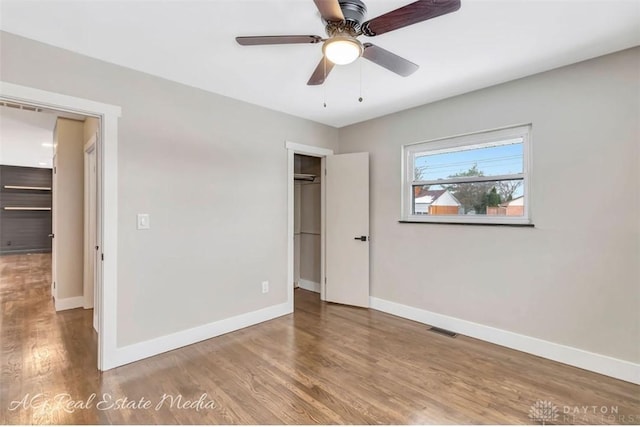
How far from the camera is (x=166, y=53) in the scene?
234 cm

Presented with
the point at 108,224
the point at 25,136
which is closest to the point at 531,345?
the point at 108,224

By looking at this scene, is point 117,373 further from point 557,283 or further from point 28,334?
point 557,283

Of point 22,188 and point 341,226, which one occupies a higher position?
point 22,188

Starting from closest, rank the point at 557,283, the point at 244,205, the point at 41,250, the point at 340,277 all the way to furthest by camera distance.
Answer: the point at 557,283, the point at 244,205, the point at 340,277, the point at 41,250

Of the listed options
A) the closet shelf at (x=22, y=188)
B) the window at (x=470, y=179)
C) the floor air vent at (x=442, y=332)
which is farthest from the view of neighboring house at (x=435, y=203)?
the closet shelf at (x=22, y=188)

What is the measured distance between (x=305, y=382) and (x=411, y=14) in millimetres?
2430

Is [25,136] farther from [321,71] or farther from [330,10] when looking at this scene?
[330,10]

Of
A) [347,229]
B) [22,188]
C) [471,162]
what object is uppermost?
[22,188]

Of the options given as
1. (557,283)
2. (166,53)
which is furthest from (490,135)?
(166,53)

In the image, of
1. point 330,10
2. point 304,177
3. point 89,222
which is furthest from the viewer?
point 304,177

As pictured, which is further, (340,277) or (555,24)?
(340,277)

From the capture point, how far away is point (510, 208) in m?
2.90

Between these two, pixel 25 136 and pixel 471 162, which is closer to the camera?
pixel 471 162

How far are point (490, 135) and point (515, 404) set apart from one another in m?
2.31
